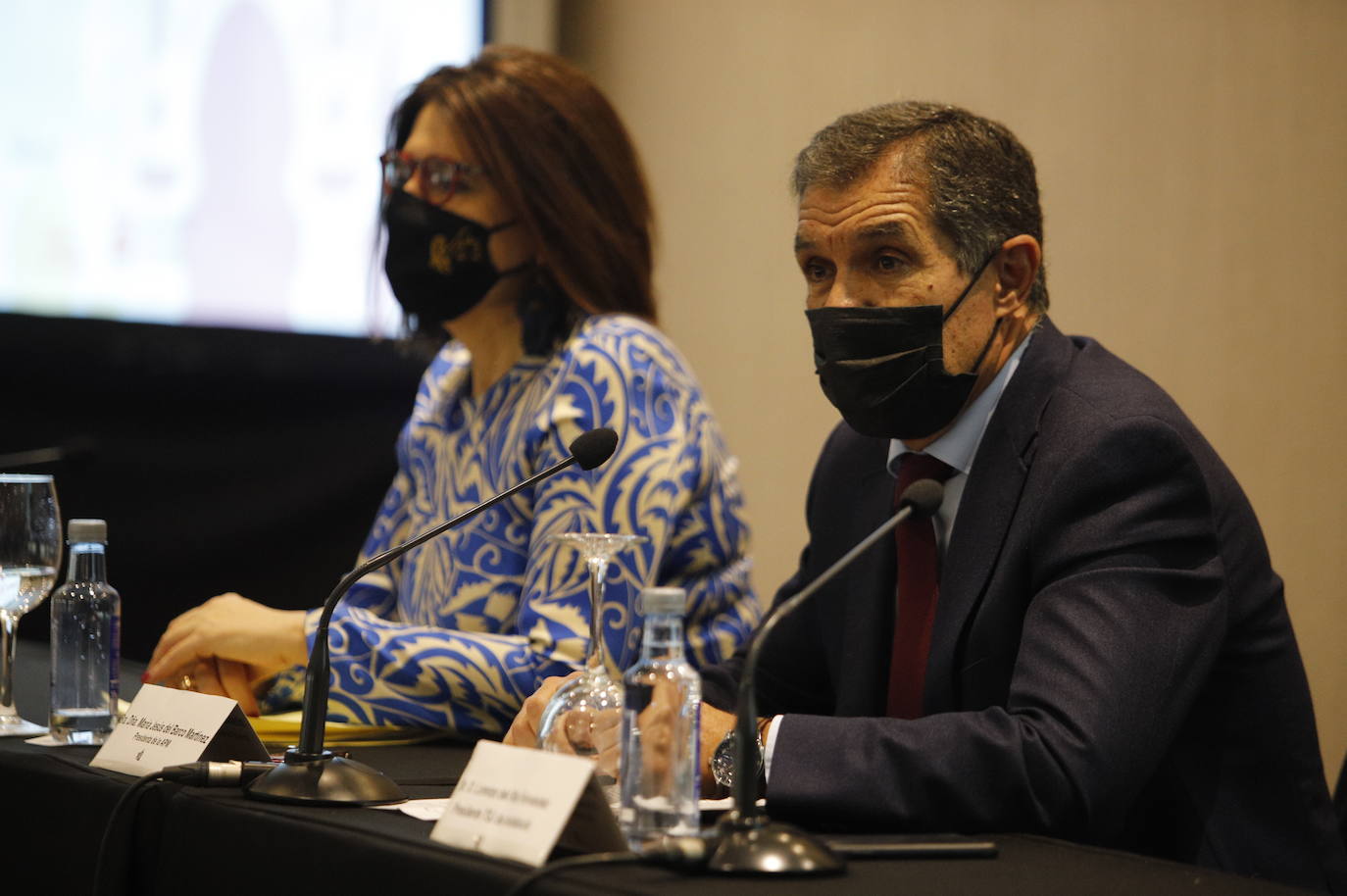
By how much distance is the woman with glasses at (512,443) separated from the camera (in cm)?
189

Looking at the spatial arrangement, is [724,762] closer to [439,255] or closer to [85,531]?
[85,531]

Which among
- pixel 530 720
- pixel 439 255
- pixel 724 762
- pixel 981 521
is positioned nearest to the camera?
pixel 724 762

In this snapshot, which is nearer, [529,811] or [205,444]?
[529,811]

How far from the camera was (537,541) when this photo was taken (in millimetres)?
2006

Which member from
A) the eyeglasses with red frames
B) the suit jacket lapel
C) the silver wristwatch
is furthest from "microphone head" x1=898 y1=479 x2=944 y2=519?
the eyeglasses with red frames

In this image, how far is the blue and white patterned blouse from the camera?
190 cm

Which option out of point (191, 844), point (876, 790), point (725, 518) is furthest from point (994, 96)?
point (191, 844)

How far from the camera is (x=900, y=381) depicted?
5.35 feet

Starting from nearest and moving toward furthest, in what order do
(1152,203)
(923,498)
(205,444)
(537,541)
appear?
(923,498) < (537,541) < (1152,203) < (205,444)

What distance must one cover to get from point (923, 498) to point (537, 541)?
0.90 m

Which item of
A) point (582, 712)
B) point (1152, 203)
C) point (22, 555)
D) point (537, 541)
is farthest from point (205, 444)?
point (582, 712)

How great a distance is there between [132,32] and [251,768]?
2.71 m

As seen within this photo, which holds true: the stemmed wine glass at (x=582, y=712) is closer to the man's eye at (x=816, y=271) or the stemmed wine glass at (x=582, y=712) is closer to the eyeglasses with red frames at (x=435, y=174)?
the man's eye at (x=816, y=271)

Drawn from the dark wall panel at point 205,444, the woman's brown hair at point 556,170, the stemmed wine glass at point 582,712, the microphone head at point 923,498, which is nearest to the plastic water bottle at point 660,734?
the stemmed wine glass at point 582,712
